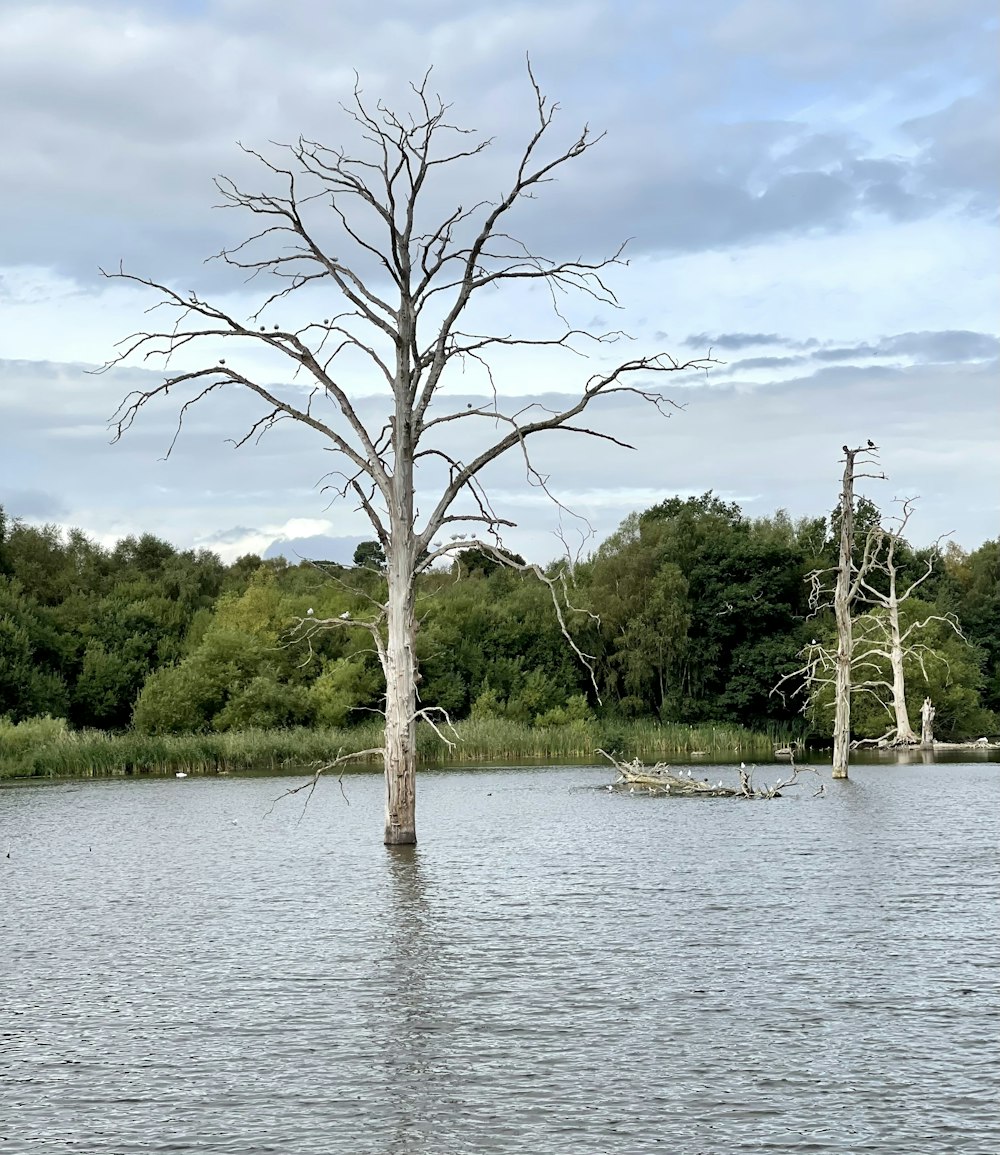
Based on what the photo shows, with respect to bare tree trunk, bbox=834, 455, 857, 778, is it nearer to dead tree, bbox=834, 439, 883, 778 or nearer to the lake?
dead tree, bbox=834, 439, 883, 778

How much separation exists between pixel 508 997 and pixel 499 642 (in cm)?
8135

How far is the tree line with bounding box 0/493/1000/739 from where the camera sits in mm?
79250

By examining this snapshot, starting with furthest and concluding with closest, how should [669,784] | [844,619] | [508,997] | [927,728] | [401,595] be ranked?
[927,728] → [844,619] → [669,784] → [401,595] → [508,997]

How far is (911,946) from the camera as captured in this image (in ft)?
54.9

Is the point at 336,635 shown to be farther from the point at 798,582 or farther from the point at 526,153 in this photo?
the point at 526,153

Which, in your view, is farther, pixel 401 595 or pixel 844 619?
pixel 844 619

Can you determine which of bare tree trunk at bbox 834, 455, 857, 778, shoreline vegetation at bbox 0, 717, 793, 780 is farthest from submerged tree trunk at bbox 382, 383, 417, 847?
shoreline vegetation at bbox 0, 717, 793, 780

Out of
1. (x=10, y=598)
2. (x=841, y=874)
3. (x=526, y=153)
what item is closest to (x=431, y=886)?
(x=841, y=874)

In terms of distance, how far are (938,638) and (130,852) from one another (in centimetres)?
6600

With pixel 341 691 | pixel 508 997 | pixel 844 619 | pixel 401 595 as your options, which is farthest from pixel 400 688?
pixel 341 691

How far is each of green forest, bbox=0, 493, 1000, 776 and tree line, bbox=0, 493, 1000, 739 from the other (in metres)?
0.14

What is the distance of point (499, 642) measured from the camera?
95.8 metres

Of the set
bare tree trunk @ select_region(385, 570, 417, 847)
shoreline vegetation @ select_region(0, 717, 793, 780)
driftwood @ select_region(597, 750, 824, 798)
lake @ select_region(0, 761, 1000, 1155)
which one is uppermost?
bare tree trunk @ select_region(385, 570, 417, 847)

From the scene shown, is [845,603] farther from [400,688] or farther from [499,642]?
[499,642]
